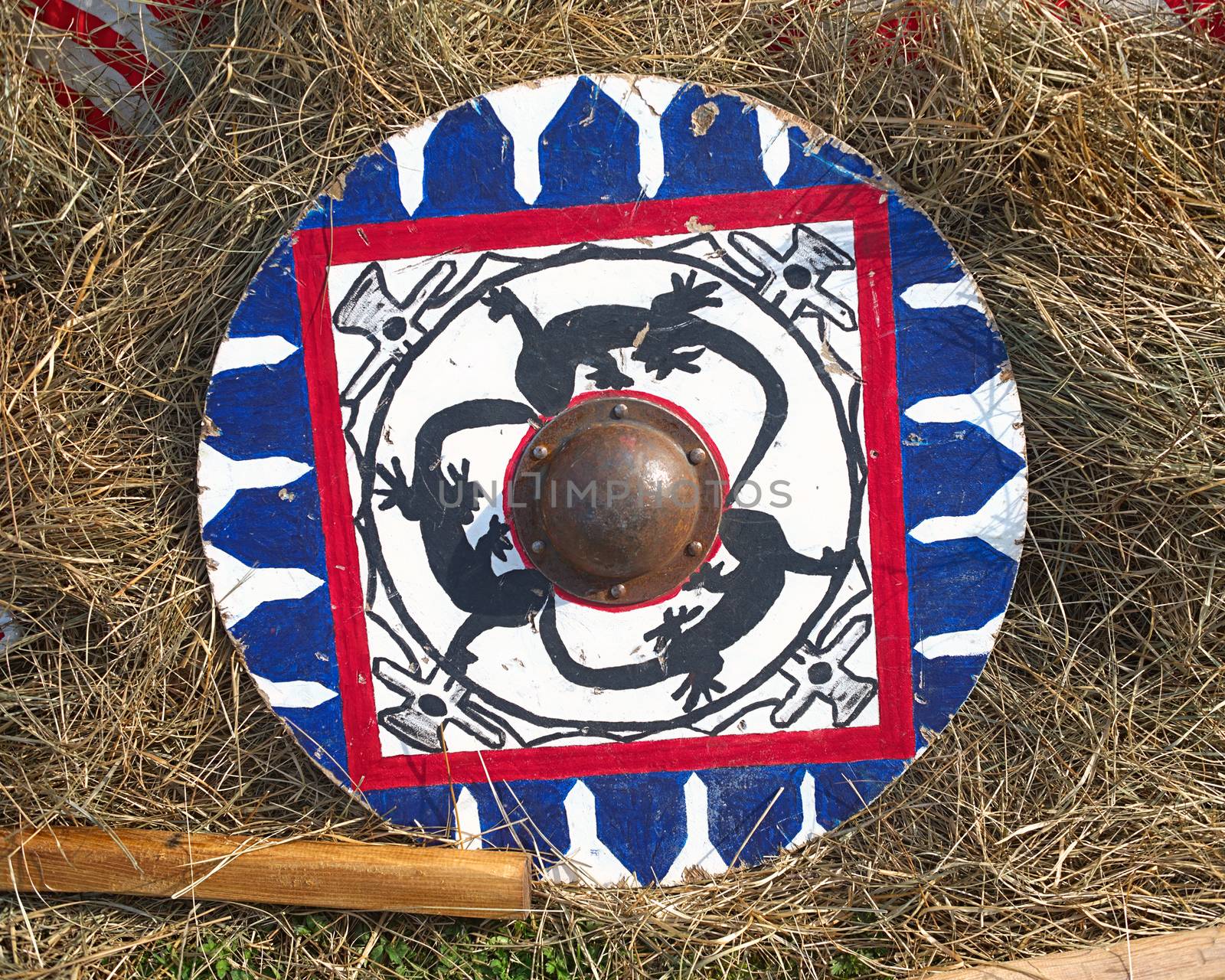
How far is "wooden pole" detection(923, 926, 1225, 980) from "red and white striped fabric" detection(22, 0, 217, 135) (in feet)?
6.75

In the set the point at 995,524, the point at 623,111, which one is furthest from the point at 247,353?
the point at 995,524

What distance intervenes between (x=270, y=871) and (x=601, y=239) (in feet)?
3.91

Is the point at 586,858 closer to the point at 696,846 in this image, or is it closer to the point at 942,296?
the point at 696,846

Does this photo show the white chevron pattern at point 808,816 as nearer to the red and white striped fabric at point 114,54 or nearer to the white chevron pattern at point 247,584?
the white chevron pattern at point 247,584

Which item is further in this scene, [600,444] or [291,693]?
[291,693]

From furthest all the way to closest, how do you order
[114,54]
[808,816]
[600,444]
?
1. [114,54]
2. [808,816]
3. [600,444]

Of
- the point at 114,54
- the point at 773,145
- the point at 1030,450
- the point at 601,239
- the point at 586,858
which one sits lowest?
the point at 586,858

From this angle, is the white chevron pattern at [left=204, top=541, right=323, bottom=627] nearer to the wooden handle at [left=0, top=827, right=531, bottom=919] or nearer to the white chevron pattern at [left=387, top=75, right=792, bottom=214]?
the wooden handle at [left=0, top=827, right=531, bottom=919]

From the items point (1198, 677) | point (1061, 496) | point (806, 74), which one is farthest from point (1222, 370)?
point (806, 74)

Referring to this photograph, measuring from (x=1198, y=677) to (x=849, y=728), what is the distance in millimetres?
629

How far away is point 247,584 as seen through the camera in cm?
155

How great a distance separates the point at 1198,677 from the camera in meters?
1.58

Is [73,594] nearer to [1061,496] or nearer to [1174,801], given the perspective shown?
[1061,496]

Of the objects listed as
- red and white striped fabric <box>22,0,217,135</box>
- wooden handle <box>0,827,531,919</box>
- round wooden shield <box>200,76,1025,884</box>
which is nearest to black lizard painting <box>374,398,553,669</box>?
round wooden shield <box>200,76,1025,884</box>
